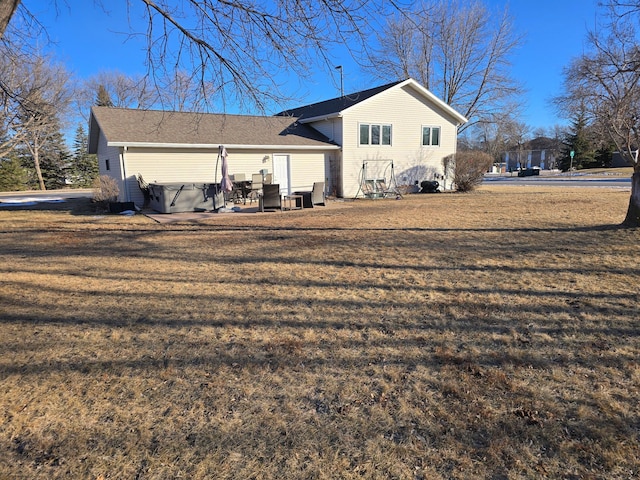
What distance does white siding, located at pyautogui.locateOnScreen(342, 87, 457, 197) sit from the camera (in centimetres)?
1861

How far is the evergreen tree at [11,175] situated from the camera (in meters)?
29.8

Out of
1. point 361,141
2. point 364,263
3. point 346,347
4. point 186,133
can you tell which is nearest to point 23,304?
point 346,347

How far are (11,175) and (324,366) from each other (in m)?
36.9

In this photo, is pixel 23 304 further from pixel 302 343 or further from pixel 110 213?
pixel 110 213

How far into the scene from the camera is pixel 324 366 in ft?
10.0

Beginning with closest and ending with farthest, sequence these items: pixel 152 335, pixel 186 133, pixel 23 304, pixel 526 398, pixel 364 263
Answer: pixel 526 398
pixel 152 335
pixel 23 304
pixel 364 263
pixel 186 133

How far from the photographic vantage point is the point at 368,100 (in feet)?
60.5

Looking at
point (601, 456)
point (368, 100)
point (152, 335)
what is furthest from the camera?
point (368, 100)

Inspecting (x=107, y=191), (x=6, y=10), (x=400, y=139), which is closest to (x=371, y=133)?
(x=400, y=139)

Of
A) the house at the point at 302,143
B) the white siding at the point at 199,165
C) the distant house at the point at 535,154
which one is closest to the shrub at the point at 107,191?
the house at the point at 302,143

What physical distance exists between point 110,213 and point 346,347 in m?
12.2

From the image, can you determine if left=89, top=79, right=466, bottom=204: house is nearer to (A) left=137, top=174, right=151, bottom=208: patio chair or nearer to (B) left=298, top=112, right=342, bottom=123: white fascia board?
(B) left=298, top=112, right=342, bottom=123: white fascia board

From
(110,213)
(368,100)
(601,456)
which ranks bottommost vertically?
(601,456)

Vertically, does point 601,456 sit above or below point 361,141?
below
